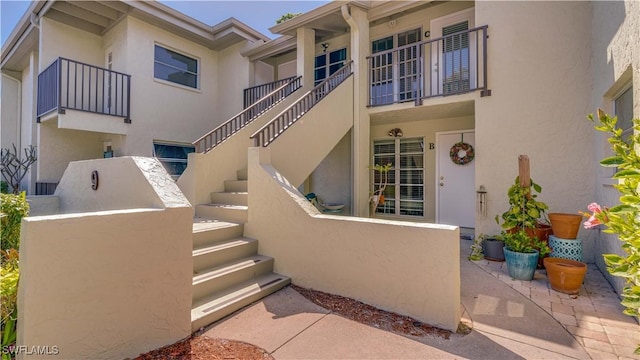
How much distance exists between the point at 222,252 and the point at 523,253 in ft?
14.3

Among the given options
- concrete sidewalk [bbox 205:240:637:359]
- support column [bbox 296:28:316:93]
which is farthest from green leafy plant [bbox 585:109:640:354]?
support column [bbox 296:28:316:93]

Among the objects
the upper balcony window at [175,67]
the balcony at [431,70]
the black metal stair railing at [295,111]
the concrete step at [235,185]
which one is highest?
the upper balcony window at [175,67]

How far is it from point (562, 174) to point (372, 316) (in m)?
4.57

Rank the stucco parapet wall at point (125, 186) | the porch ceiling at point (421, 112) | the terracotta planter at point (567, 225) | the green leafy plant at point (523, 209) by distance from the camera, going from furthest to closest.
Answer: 1. the porch ceiling at point (421, 112)
2. the green leafy plant at point (523, 209)
3. the terracotta planter at point (567, 225)
4. the stucco parapet wall at point (125, 186)

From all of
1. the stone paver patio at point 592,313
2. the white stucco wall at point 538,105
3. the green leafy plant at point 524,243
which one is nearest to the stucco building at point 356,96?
the white stucco wall at point 538,105

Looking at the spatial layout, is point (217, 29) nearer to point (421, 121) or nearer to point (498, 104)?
point (421, 121)

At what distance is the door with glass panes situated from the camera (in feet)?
26.4

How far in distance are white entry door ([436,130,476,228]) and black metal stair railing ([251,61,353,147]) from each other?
306 cm

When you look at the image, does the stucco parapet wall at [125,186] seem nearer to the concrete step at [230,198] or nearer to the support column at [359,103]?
the concrete step at [230,198]

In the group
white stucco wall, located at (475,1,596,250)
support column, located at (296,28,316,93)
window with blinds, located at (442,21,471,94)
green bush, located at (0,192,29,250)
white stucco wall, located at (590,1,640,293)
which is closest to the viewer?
white stucco wall, located at (590,1,640,293)

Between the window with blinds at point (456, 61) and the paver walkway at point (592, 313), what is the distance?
14.4ft

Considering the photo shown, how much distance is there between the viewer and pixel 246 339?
Answer: 288 cm

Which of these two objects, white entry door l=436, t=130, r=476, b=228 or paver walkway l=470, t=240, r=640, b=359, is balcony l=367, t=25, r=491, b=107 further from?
paver walkway l=470, t=240, r=640, b=359

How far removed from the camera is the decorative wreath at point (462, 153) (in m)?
7.20
